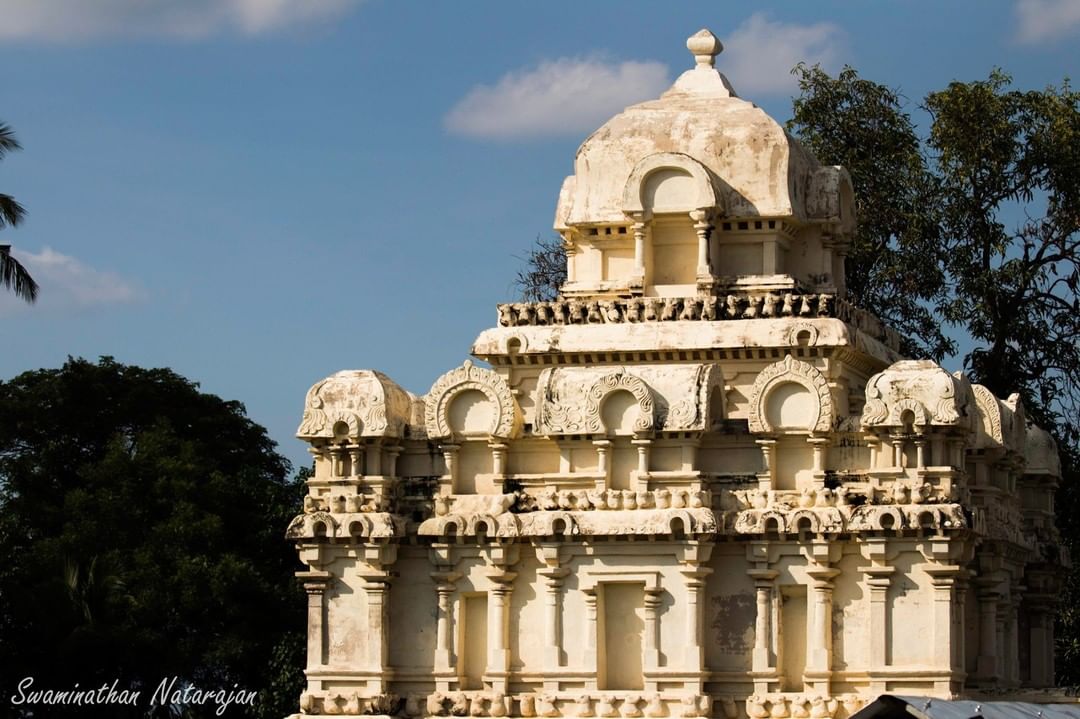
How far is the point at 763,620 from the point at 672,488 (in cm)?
230

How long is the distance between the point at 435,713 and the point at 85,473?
1844 centimetres

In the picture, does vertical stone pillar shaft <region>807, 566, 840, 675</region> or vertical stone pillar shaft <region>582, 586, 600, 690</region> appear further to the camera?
vertical stone pillar shaft <region>582, 586, 600, 690</region>

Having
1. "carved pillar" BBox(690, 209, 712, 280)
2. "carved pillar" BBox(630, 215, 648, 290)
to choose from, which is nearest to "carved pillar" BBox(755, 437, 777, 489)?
"carved pillar" BBox(690, 209, 712, 280)

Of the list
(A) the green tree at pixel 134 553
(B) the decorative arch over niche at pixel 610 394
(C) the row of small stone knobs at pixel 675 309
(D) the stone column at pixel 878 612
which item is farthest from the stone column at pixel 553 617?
(A) the green tree at pixel 134 553

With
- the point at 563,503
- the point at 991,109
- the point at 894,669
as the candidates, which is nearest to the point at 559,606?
the point at 563,503

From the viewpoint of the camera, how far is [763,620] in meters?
36.6

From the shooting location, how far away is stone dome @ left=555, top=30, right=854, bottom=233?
39219 mm

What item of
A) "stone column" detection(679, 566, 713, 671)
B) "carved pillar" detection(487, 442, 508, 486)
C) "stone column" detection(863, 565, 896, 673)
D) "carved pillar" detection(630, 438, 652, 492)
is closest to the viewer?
"stone column" detection(863, 565, 896, 673)

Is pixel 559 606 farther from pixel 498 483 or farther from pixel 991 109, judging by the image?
pixel 991 109

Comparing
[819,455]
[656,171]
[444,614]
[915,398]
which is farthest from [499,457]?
[915,398]

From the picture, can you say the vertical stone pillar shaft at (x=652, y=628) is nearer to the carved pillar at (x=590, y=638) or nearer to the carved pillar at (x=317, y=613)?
the carved pillar at (x=590, y=638)

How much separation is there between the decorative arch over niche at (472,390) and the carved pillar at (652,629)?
3257mm

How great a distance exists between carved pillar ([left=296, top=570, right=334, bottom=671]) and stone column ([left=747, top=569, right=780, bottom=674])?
6441mm

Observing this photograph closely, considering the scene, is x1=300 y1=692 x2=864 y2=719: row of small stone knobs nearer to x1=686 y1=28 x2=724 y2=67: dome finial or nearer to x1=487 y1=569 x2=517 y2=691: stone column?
x1=487 y1=569 x2=517 y2=691: stone column
